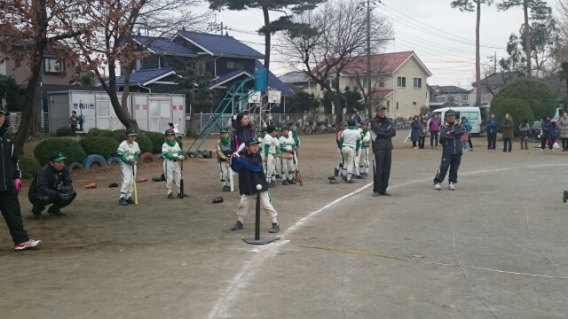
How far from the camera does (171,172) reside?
46.7 ft

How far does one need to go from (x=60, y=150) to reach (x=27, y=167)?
1290 millimetres

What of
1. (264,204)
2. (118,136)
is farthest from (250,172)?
(118,136)

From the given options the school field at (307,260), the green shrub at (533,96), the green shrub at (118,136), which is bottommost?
the school field at (307,260)

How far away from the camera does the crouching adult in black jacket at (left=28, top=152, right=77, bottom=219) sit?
11.4 meters

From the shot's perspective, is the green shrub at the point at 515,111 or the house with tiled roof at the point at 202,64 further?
the house with tiled roof at the point at 202,64

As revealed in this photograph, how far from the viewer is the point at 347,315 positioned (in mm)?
5797

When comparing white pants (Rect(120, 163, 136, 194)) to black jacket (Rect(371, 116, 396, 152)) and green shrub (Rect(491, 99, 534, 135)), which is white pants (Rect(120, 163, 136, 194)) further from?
green shrub (Rect(491, 99, 534, 135))

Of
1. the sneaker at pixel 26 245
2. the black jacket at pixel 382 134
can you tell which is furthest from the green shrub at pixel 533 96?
→ the sneaker at pixel 26 245

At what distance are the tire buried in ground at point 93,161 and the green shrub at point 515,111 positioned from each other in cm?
2461

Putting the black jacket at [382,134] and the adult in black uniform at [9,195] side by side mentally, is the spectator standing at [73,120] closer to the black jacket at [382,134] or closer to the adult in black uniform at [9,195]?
the black jacket at [382,134]

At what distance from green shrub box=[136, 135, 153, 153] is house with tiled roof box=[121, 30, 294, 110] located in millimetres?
23370

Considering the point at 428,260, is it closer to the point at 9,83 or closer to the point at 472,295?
the point at 472,295

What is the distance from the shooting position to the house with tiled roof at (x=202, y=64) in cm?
4831

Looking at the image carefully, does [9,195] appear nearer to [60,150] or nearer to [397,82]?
[60,150]
